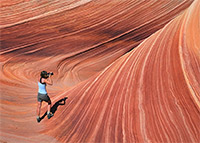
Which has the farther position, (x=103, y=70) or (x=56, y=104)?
(x=103, y=70)

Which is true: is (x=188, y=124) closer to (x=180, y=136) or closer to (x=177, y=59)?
(x=180, y=136)

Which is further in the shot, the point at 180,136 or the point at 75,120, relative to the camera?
the point at 75,120

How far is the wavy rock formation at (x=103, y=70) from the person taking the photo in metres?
3.03

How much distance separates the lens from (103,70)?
486cm

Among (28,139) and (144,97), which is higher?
→ (144,97)

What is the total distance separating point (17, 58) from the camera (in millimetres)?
5504

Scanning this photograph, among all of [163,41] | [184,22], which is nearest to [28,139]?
[163,41]

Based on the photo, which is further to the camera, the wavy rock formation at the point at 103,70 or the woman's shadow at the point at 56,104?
the woman's shadow at the point at 56,104

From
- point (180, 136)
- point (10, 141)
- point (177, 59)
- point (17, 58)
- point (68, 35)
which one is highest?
point (68, 35)

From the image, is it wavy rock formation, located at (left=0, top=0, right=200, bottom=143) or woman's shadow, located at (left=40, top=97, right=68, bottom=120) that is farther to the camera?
woman's shadow, located at (left=40, top=97, right=68, bottom=120)

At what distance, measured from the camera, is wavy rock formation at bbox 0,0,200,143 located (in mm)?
3027

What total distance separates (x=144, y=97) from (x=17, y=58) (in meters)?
3.57

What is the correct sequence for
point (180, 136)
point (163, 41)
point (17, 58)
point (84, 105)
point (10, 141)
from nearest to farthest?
1. point (180, 136)
2. point (10, 141)
3. point (84, 105)
4. point (163, 41)
5. point (17, 58)

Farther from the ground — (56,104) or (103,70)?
(103,70)
